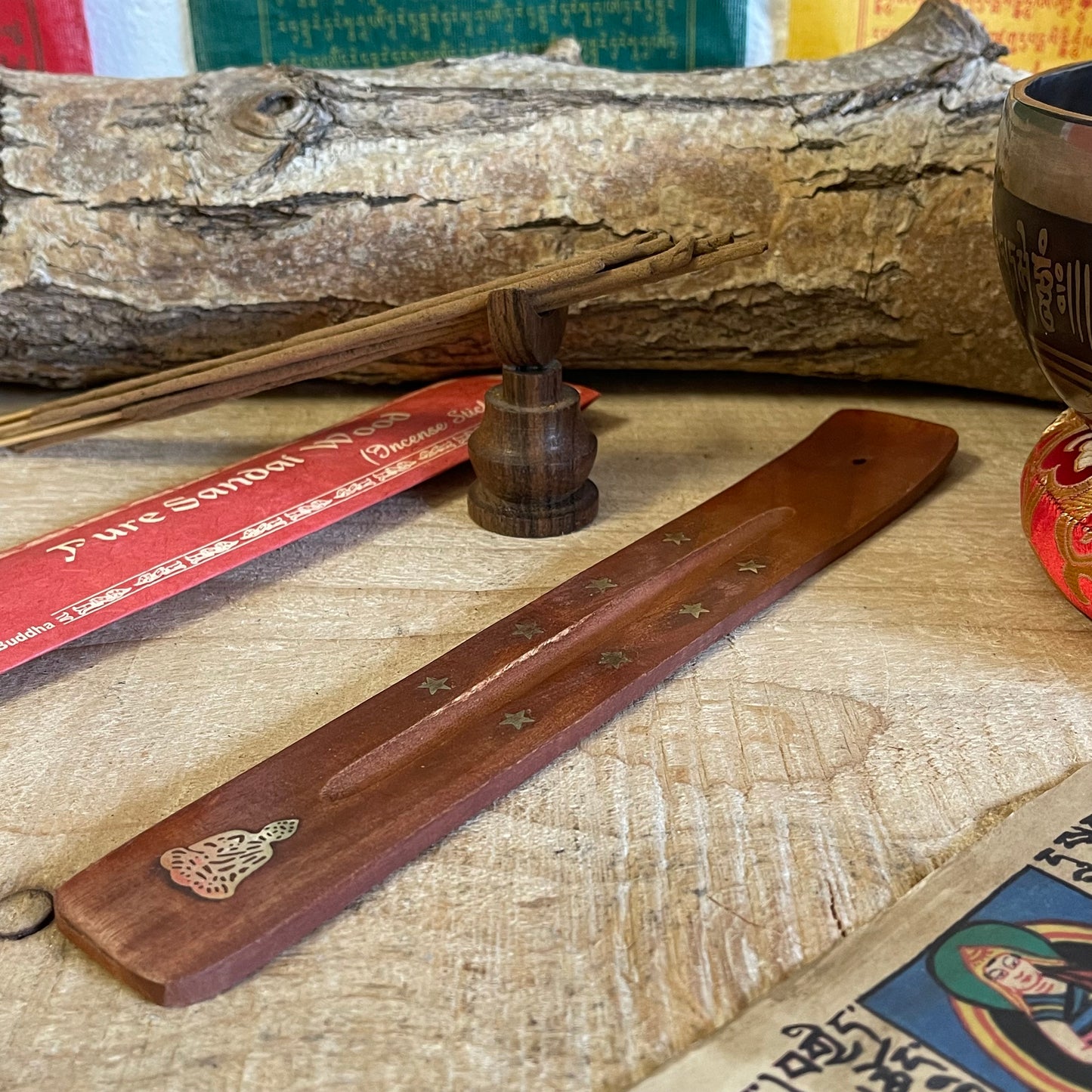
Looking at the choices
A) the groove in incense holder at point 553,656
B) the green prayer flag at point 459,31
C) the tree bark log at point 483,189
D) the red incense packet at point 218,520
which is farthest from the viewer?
the green prayer flag at point 459,31

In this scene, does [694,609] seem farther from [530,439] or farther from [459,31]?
[459,31]

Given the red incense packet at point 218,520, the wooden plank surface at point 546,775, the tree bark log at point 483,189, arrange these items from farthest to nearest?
the tree bark log at point 483,189
the red incense packet at point 218,520
the wooden plank surface at point 546,775

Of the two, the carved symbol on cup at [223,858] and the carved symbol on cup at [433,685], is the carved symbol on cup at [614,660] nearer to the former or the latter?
the carved symbol on cup at [433,685]

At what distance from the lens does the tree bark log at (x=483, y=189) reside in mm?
1083

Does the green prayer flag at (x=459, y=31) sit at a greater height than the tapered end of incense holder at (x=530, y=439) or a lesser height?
greater

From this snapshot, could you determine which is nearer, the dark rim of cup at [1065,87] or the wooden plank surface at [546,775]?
the wooden plank surface at [546,775]

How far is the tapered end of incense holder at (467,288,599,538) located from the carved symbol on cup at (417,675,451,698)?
236mm

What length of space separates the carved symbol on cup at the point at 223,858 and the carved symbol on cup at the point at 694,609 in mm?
Answer: 305

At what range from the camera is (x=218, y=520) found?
89 cm

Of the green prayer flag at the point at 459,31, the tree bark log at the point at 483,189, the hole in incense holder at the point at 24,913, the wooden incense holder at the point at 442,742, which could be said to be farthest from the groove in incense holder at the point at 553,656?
the green prayer flag at the point at 459,31

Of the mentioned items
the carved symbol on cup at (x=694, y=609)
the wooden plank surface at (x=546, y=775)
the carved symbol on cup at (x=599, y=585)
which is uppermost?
the carved symbol on cup at (x=599, y=585)

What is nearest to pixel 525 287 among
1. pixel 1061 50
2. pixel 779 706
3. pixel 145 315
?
pixel 779 706

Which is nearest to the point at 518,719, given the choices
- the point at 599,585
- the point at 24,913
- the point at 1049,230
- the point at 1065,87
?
the point at 599,585

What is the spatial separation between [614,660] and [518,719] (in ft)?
0.28
